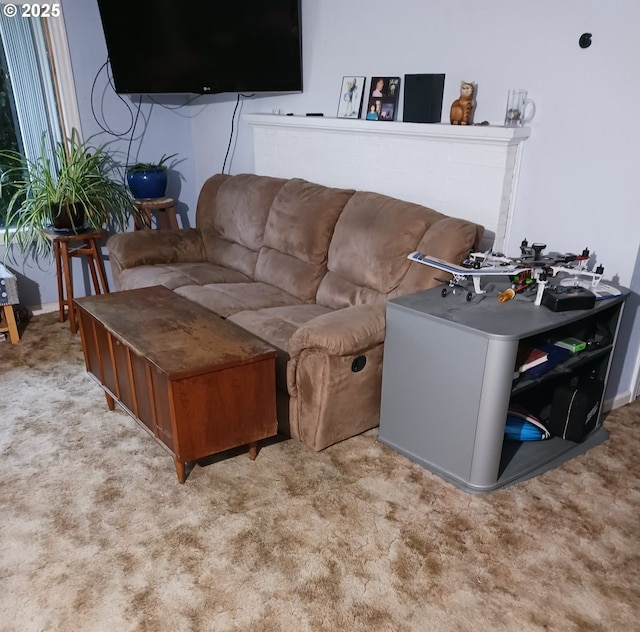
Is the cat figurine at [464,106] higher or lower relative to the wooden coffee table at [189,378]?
higher

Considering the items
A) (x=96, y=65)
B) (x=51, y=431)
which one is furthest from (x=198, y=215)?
(x=51, y=431)

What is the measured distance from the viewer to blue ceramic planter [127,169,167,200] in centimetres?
396

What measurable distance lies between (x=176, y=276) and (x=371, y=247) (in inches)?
49.4

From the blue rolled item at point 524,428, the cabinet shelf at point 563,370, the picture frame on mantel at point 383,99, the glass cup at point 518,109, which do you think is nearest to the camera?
Answer: the cabinet shelf at point 563,370

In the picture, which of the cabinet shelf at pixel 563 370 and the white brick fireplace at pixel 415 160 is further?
the white brick fireplace at pixel 415 160

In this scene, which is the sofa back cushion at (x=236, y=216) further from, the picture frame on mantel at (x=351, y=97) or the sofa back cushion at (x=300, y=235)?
the picture frame on mantel at (x=351, y=97)

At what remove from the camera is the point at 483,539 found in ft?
6.51

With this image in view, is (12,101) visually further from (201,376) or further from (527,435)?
(527,435)

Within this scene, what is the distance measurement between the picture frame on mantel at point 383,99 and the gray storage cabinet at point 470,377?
1.15 m

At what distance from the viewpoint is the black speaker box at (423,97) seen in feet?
9.18

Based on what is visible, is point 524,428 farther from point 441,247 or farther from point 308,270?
point 308,270

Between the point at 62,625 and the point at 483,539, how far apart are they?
130 cm

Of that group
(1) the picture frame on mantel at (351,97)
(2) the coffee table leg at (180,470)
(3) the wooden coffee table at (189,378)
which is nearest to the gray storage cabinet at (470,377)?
(3) the wooden coffee table at (189,378)

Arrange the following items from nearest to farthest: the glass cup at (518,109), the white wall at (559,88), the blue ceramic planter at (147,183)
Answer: the white wall at (559,88), the glass cup at (518,109), the blue ceramic planter at (147,183)
